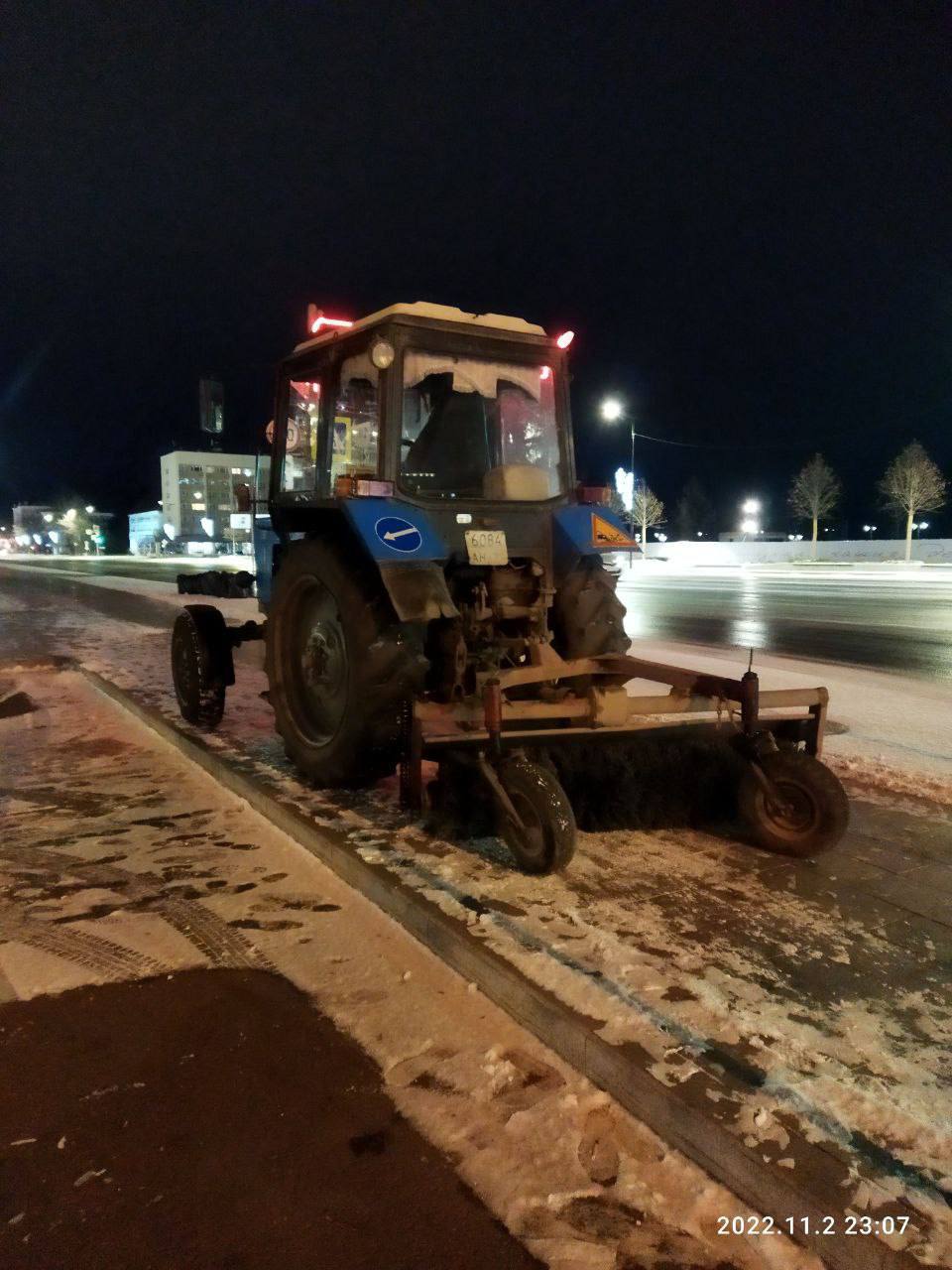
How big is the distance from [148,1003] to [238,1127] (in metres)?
0.87

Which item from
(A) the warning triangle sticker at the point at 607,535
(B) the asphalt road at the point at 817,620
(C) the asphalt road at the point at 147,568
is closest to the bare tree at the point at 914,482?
(B) the asphalt road at the point at 817,620

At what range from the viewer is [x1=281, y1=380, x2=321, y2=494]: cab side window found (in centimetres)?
591

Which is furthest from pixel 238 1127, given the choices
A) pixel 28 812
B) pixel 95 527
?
pixel 95 527

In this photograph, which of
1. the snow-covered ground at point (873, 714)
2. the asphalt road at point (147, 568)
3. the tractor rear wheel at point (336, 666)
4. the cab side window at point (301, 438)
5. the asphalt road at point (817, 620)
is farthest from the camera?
the asphalt road at point (147, 568)

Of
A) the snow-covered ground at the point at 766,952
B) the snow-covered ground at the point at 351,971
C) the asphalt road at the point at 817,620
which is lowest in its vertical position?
the snow-covered ground at the point at 351,971

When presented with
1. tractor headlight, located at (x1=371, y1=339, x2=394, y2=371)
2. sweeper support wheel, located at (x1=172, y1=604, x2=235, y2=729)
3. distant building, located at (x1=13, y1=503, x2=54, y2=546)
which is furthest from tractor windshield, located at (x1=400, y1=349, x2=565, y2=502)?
distant building, located at (x1=13, y1=503, x2=54, y2=546)

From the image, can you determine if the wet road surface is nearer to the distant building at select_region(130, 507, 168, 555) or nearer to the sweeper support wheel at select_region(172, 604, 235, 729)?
the sweeper support wheel at select_region(172, 604, 235, 729)

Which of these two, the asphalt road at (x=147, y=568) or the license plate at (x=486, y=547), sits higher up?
the license plate at (x=486, y=547)

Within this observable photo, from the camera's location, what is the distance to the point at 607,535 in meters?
5.45

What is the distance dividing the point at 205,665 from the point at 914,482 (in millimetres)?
56338

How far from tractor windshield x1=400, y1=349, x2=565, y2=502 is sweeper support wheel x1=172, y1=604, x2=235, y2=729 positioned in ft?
9.23

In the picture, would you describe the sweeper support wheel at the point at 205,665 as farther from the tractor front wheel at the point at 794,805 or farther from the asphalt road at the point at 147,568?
the asphalt road at the point at 147,568

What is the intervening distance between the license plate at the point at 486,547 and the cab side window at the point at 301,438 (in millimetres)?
1353

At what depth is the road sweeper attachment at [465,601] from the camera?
4.55 metres
